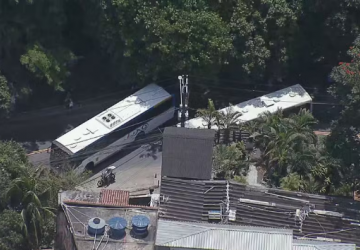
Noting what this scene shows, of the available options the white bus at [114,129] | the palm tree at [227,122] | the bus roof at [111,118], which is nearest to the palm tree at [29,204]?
the white bus at [114,129]

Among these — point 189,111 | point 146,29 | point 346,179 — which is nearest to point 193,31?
point 146,29

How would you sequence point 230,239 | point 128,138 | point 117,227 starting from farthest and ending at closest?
point 128,138 → point 117,227 → point 230,239

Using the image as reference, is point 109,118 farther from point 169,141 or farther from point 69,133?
point 169,141

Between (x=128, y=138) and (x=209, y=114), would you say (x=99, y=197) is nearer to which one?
(x=128, y=138)

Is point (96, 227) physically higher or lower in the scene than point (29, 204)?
lower

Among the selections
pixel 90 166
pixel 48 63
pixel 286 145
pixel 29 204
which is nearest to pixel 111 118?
pixel 90 166
